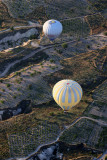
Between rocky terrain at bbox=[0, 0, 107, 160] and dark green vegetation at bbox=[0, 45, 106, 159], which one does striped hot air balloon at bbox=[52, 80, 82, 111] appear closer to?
dark green vegetation at bbox=[0, 45, 106, 159]

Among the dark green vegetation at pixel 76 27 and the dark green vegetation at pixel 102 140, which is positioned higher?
the dark green vegetation at pixel 76 27

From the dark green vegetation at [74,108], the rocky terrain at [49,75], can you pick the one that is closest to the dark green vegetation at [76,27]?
the rocky terrain at [49,75]

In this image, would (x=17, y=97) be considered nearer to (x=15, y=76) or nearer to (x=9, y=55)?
(x=15, y=76)

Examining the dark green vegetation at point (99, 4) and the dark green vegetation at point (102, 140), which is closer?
the dark green vegetation at point (102, 140)

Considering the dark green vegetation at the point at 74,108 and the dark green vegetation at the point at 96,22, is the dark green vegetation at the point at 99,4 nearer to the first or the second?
the dark green vegetation at the point at 96,22

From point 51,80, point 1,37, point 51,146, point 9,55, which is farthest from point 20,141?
point 1,37

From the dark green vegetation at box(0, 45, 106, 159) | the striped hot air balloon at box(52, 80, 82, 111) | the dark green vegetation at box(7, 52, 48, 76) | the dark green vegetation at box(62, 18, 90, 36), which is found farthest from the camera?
the dark green vegetation at box(62, 18, 90, 36)

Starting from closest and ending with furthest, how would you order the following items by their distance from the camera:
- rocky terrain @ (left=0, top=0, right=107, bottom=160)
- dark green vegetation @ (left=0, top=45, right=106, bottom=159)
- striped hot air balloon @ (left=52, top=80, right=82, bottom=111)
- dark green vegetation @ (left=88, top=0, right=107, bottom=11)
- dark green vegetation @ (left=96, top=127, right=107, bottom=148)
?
striped hot air balloon @ (left=52, top=80, right=82, bottom=111), dark green vegetation @ (left=96, top=127, right=107, bottom=148), rocky terrain @ (left=0, top=0, right=107, bottom=160), dark green vegetation @ (left=0, top=45, right=106, bottom=159), dark green vegetation @ (left=88, top=0, right=107, bottom=11)

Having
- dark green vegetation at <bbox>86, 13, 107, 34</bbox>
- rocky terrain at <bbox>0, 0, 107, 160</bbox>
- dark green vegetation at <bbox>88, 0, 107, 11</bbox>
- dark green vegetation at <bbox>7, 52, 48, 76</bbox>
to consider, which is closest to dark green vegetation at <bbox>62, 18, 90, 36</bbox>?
rocky terrain at <bbox>0, 0, 107, 160</bbox>

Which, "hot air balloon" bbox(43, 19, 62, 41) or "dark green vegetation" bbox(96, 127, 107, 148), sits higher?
"hot air balloon" bbox(43, 19, 62, 41)

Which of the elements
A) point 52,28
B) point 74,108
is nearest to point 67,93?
point 74,108

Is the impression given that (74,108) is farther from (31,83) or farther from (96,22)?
(96,22)
